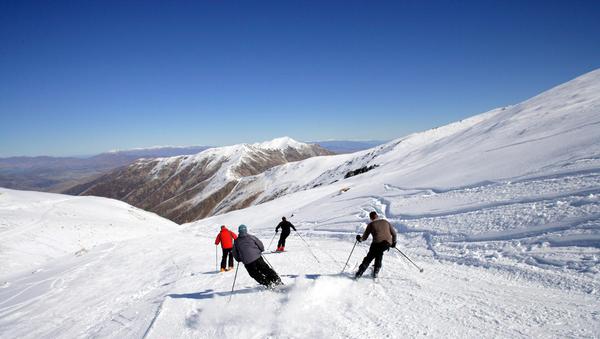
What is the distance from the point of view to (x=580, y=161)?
42.3 ft

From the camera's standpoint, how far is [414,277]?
813 cm

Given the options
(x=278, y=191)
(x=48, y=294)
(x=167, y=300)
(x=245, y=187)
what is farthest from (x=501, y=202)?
(x=245, y=187)

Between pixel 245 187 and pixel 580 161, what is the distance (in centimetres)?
17432

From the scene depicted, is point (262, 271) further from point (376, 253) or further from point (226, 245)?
point (226, 245)

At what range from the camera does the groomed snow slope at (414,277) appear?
225 inches

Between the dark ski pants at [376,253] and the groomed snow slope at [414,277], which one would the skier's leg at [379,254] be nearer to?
the dark ski pants at [376,253]

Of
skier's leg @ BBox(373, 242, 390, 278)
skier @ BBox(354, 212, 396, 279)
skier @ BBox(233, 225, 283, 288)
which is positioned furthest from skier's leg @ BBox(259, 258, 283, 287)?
skier's leg @ BBox(373, 242, 390, 278)

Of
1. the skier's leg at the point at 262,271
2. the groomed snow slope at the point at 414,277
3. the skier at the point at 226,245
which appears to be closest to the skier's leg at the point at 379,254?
the groomed snow slope at the point at 414,277

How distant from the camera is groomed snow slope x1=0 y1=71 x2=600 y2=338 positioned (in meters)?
5.71

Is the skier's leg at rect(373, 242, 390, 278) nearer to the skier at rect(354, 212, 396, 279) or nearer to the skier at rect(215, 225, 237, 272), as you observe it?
the skier at rect(354, 212, 396, 279)

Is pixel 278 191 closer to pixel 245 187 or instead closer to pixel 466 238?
pixel 245 187

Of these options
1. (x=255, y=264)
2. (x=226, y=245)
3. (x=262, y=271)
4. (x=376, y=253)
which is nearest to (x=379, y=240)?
(x=376, y=253)

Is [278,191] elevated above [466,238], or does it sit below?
below

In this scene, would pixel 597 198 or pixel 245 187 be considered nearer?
pixel 597 198
